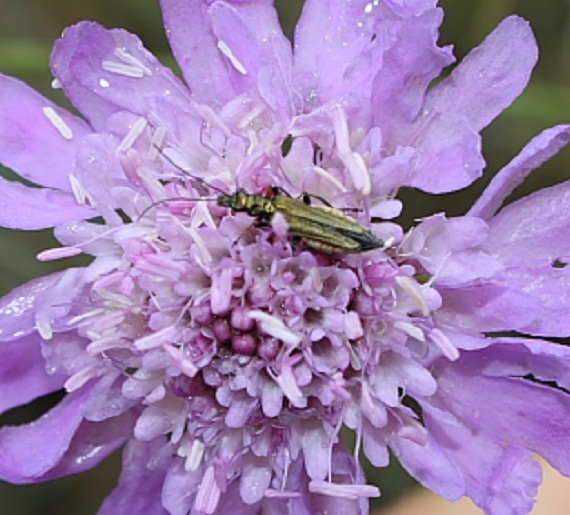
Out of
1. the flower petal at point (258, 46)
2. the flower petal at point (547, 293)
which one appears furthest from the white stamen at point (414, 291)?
the flower petal at point (258, 46)

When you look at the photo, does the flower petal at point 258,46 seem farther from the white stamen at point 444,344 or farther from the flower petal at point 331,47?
the white stamen at point 444,344

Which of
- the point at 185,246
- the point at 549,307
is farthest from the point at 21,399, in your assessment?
the point at 549,307

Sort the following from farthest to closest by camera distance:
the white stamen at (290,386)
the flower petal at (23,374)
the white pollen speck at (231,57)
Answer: the flower petal at (23,374) → the white pollen speck at (231,57) → the white stamen at (290,386)

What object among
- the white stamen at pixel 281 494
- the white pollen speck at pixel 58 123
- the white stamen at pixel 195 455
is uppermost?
the white pollen speck at pixel 58 123

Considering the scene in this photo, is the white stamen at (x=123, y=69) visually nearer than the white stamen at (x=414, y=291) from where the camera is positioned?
No

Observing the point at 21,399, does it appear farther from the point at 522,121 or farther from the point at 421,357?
the point at 522,121
